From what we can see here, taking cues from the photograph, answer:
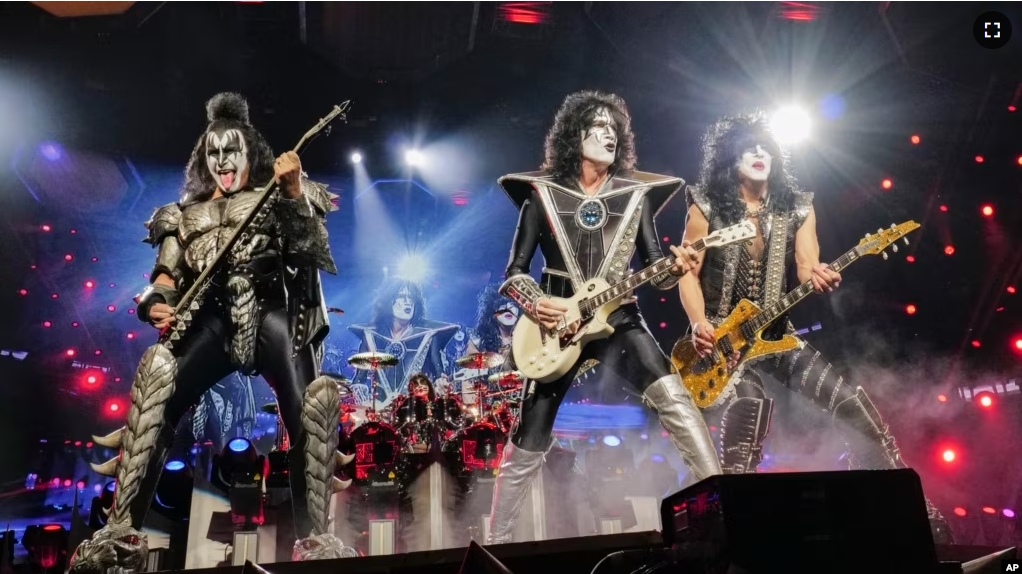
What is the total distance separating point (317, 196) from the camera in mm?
4535

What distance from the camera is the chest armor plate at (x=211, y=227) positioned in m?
4.38

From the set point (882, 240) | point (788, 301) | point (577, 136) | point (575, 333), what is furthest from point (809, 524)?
point (577, 136)

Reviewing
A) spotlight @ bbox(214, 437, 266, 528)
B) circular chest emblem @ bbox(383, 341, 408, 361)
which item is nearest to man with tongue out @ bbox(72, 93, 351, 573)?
spotlight @ bbox(214, 437, 266, 528)

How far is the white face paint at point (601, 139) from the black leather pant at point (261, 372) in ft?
8.45

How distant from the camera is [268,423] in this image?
30.3ft

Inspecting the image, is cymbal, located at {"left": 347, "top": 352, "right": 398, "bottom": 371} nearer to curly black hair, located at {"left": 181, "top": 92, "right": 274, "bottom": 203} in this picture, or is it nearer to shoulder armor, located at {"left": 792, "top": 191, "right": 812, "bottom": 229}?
curly black hair, located at {"left": 181, "top": 92, "right": 274, "bottom": 203}

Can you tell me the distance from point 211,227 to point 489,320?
355 cm

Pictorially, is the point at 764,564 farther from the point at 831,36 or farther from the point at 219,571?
the point at 831,36

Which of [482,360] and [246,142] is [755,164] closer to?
[482,360]

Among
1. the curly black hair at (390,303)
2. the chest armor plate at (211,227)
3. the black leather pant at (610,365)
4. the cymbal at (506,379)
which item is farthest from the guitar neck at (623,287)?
the curly black hair at (390,303)

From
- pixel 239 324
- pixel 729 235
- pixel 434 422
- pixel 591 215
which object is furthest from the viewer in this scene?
pixel 434 422

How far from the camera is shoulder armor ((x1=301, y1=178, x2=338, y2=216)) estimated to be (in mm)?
4484

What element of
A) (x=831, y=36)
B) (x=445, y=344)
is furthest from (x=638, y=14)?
(x=445, y=344)

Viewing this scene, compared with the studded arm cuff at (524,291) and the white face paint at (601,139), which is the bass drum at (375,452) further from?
the white face paint at (601,139)
